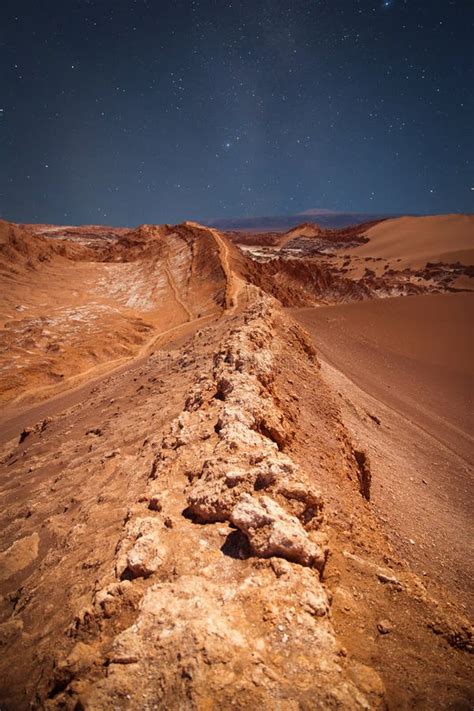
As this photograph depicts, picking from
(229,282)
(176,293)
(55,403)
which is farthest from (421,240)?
(55,403)

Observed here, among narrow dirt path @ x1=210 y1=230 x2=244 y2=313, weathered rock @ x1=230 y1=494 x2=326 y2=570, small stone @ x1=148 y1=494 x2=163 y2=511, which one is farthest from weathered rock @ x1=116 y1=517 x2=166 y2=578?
narrow dirt path @ x1=210 y1=230 x2=244 y2=313

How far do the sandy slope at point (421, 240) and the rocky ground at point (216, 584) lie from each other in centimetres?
3575

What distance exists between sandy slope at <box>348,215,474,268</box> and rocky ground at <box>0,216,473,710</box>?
35.7 m

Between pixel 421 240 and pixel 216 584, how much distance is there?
5104cm

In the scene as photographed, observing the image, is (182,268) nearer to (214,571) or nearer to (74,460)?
(74,460)

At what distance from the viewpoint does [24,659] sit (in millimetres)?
2119

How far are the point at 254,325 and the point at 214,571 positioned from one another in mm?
4766

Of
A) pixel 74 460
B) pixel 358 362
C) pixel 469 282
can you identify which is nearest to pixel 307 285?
pixel 469 282

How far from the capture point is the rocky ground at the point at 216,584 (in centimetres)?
166

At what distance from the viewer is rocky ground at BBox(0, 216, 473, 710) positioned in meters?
1.66

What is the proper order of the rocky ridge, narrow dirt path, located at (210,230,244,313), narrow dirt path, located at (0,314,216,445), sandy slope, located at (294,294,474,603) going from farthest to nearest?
narrow dirt path, located at (210,230,244,313)
narrow dirt path, located at (0,314,216,445)
sandy slope, located at (294,294,474,603)
the rocky ridge

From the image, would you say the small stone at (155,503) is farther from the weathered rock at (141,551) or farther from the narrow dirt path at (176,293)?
the narrow dirt path at (176,293)

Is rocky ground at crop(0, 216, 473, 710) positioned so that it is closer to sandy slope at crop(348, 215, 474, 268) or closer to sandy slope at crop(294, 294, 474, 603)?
sandy slope at crop(294, 294, 474, 603)

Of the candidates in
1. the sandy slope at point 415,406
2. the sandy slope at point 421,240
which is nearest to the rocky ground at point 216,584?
the sandy slope at point 415,406
